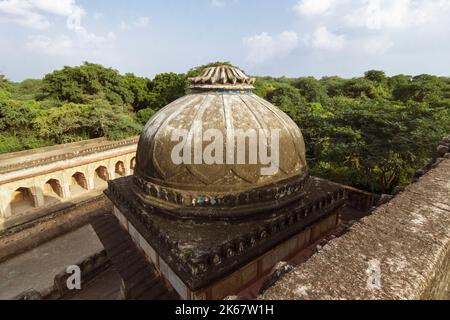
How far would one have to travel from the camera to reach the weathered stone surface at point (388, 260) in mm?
2268

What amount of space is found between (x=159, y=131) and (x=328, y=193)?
18.1ft

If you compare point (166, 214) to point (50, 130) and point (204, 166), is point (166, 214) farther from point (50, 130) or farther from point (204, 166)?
point (50, 130)

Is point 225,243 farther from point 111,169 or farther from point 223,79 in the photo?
point 111,169

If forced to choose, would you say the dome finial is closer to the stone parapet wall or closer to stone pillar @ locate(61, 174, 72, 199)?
the stone parapet wall

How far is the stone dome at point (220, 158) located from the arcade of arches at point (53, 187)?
44.2 feet

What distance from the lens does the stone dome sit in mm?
7039

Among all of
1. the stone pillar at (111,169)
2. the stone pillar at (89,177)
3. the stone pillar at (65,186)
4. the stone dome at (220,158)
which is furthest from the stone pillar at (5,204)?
the stone dome at (220,158)

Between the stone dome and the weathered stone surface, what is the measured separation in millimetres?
3885

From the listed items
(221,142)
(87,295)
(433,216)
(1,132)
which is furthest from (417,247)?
(1,132)

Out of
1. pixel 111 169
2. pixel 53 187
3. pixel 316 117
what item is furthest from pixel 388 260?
pixel 53 187

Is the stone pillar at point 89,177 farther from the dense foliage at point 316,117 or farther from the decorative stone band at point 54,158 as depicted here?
the dense foliage at point 316,117

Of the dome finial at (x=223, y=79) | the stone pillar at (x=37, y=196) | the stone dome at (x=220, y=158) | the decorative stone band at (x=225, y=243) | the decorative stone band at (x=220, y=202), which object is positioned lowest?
the stone pillar at (x=37, y=196)

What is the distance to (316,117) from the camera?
57.1 feet

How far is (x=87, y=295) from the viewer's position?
9.64 m
